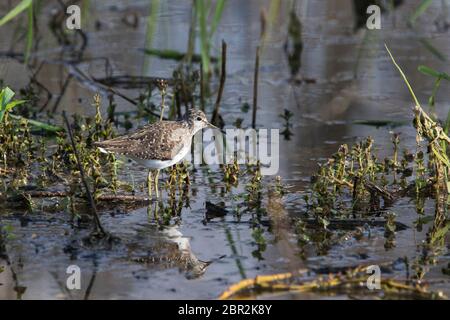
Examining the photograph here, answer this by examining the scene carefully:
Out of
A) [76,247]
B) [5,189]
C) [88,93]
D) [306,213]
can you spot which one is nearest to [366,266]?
[306,213]

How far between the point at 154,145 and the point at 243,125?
2.30 metres

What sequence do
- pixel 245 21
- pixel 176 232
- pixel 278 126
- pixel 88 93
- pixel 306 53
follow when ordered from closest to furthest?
pixel 176 232 < pixel 278 126 < pixel 88 93 < pixel 306 53 < pixel 245 21

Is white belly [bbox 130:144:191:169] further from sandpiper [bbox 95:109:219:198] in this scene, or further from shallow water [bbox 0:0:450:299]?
shallow water [bbox 0:0:450:299]

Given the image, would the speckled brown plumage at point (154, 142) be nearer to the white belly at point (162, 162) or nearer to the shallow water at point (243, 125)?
the white belly at point (162, 162)

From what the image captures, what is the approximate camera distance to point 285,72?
11.6m

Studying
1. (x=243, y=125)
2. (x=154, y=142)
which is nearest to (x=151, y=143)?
(x=154, y=142)

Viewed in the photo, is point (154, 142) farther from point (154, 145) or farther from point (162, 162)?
point (162, 162)

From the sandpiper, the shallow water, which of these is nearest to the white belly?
the sandpiper

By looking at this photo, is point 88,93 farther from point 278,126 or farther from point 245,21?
point 245,21

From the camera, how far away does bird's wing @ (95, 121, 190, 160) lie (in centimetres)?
756

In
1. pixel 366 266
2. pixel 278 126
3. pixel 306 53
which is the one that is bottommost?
pixel 366 266

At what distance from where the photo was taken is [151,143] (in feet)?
25.1

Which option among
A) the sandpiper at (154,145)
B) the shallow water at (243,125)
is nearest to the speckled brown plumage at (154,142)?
the sandpiper at (154,145)

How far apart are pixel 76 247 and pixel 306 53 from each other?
635 cm
